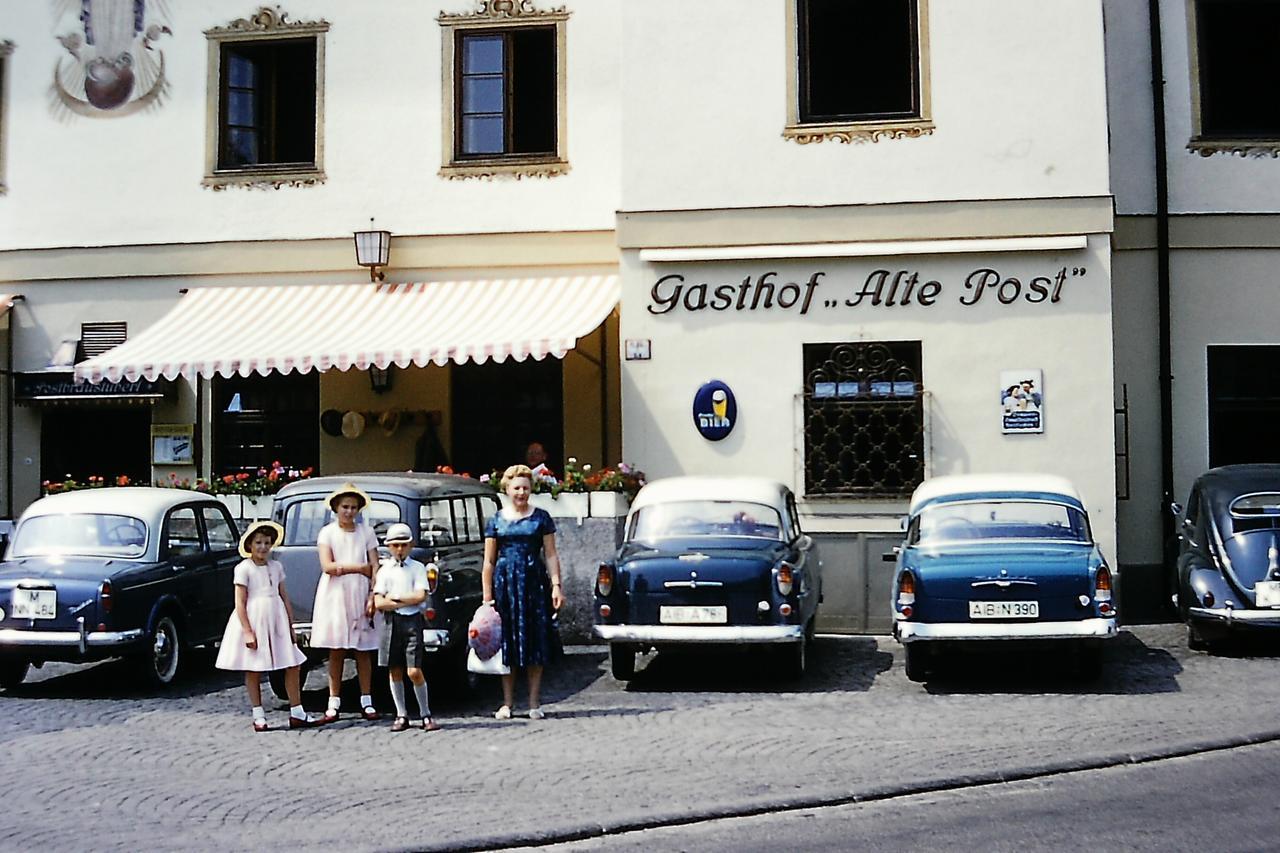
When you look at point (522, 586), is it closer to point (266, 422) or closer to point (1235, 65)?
point (266, 422)

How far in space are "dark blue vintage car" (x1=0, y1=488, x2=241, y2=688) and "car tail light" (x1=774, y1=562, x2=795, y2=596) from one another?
16.6 feet

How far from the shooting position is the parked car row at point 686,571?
456 inches

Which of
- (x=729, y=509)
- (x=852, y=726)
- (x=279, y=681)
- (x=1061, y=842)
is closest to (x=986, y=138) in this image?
(x=729, y=509)

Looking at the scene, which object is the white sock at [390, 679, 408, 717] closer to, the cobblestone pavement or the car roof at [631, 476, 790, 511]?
the cobblestone pavement

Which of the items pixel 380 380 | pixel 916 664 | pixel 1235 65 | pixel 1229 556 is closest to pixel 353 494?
pixel 916 664

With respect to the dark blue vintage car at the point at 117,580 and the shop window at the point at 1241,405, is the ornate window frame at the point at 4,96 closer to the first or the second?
the dark blue vintage car at the point at 117,580

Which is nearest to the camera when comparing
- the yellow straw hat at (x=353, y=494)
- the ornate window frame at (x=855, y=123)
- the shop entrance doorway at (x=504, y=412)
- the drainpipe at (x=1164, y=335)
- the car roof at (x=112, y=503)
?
the yellow straw hat at (x=353, y=494)

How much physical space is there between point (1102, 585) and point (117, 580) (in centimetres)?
767

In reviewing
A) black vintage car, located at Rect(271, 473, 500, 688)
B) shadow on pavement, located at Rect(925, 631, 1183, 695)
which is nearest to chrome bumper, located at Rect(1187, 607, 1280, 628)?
shadow on pavement, located at Rect(925, 631, 1183, 695)

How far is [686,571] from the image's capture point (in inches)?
468

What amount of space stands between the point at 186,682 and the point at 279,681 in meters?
Result: 1.47

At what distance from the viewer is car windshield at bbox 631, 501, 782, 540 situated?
12781mm

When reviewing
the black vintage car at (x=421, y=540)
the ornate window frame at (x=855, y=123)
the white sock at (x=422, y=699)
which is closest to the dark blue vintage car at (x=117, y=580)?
the black vintage car at (x=421, y=540)

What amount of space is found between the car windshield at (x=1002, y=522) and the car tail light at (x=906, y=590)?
82cm
